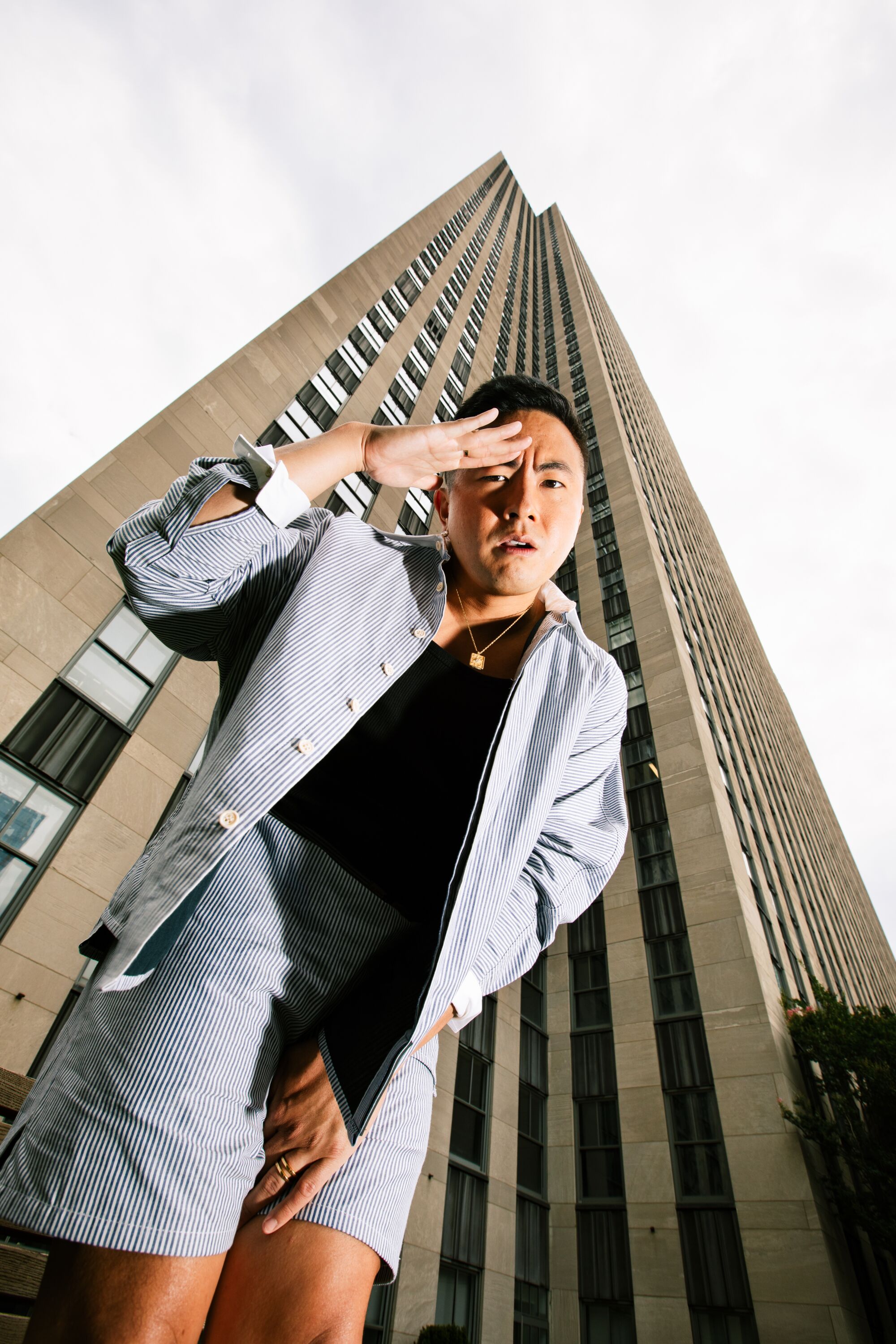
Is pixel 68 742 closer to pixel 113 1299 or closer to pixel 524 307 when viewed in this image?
pixel 113 1299

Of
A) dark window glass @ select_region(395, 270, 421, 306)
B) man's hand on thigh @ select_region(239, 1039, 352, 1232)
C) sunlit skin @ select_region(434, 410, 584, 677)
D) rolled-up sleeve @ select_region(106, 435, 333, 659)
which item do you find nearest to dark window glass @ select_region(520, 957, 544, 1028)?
sunlit skin @ select_region(434, 410, 584, 677)

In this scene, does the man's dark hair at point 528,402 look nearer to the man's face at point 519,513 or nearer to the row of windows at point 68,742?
the man's face at point 519,513

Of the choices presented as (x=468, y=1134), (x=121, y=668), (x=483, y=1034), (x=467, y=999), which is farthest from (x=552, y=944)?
(x=467, y=999)

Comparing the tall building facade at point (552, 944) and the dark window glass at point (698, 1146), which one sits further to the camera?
the dark window glass at point (698, 1146)

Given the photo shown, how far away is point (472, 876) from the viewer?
5.25 feet

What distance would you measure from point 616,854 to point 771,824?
31002mm

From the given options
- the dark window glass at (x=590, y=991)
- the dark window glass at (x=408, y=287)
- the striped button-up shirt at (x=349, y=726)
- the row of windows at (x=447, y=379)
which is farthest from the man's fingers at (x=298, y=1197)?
the dark window glass at (x=408, y=287)

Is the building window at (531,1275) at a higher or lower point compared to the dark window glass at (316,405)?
Result: lower

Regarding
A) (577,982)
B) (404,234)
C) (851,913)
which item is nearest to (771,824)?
(577,982)

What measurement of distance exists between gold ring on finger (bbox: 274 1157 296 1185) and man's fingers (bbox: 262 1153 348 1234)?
0.02m

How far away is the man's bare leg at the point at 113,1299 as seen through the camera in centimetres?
107

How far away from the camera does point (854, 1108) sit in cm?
1487

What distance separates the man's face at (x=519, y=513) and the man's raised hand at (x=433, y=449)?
6cm

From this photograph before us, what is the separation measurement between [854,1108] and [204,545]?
19.6 meters
